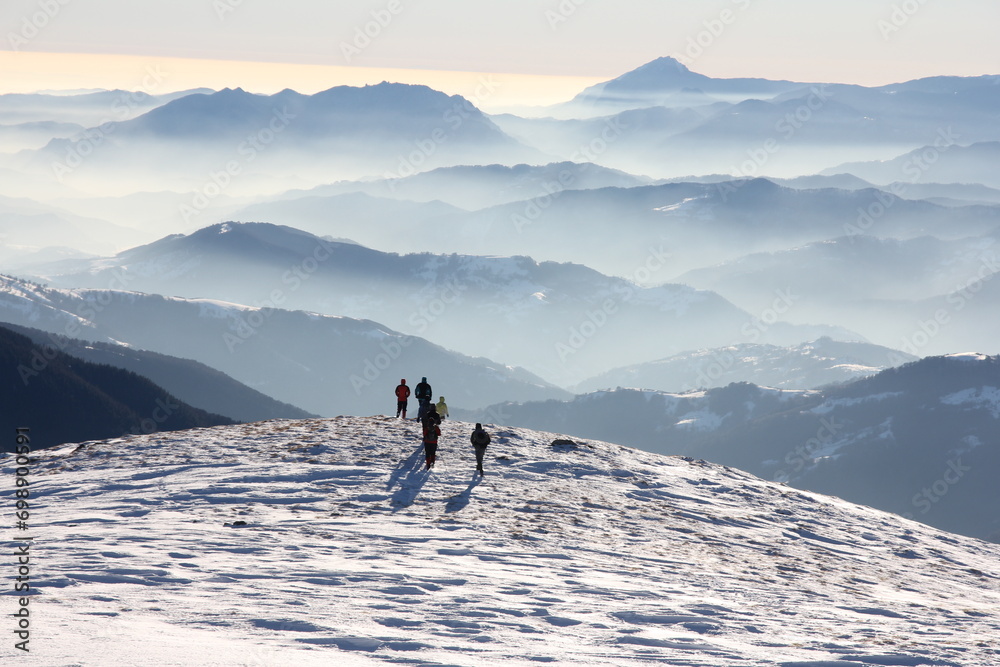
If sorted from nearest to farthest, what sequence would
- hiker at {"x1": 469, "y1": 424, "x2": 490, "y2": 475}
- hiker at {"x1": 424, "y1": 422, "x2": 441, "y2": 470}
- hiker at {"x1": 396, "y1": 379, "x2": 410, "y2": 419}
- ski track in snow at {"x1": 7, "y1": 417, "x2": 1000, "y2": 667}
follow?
ski track in snow at {"x1": 7, "y1": 417, "x2": 1000, "y2": 667}, hiker at {"x1": 424, "y1": 422, "x2": 441, "y2": 470}, hiker at {"x1": 469, "y1": 424, "x2": 490, "y2": 475}, hiker at {"x1": 396, "y1": 379, "x2": 410, "y2": 419}

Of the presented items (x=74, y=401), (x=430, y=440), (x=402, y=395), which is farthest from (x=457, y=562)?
(x=74, y=401)

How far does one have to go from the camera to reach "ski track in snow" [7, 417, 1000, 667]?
53.9 ft

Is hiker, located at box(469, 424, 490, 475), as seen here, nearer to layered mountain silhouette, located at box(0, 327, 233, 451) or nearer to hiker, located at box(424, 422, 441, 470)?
hiker, located at box(424, 422, 441, 470)

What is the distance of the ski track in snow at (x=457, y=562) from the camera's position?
16.4 metres

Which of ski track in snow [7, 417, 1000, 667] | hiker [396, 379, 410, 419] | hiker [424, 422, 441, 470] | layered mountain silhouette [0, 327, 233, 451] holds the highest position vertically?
hiker [396, 379, 410, 419]

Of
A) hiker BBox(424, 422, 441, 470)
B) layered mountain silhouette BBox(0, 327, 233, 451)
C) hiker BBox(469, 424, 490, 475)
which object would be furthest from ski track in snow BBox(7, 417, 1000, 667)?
layered mountain silhouette BBox(0, 327, 233, 451)

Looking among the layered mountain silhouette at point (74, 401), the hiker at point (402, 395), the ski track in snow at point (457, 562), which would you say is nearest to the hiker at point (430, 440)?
the ski track in snow at point (457, 562)

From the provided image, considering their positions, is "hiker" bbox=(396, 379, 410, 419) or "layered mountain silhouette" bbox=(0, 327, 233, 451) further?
"layered mountain silhouette" bbox=(0, 327, 233, 451)

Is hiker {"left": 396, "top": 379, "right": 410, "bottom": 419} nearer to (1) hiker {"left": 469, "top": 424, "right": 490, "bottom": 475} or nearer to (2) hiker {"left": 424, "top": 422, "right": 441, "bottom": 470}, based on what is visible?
(2) hiker {"left": 424, "top": 422, "right": 441, "bottom": 470}

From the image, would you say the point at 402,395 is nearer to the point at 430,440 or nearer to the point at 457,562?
the point at 430,440

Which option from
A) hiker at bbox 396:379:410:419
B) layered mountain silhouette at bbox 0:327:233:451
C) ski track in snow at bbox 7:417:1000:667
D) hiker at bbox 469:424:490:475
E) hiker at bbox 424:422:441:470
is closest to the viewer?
ski track in snow at bbox 7:417:1000:667

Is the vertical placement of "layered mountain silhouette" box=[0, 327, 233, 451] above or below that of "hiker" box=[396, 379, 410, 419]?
below

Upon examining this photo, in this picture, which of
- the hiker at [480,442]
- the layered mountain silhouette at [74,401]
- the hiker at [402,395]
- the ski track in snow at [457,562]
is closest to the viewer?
the ski track in snow at [457,562]

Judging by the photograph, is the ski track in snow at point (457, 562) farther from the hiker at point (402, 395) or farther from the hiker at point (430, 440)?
the hiker at point (402, 395)
